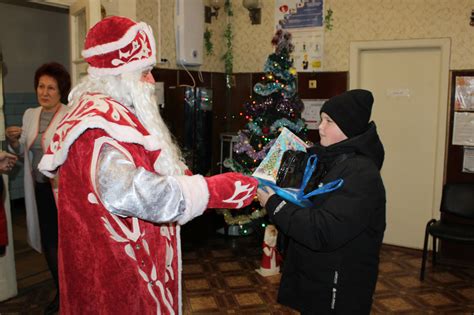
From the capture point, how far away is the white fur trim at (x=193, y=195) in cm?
132

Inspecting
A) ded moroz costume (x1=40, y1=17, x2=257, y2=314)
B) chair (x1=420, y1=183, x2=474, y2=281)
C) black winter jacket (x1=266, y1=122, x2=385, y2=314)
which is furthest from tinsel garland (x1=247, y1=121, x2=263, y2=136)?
ded moroz costume (x1=40, y1=17, x2=257, y2=314)

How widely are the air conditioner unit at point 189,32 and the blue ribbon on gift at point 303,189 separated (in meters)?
3.30

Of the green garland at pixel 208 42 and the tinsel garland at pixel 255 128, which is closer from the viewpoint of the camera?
the tinsel garland at pixel 255 128

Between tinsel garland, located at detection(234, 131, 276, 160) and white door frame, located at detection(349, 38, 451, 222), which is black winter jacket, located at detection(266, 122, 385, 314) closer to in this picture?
tinsel garland, located at detection(234, 131, 276, 160)

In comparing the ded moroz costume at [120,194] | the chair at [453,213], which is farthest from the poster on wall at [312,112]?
the ded moroz costume at [120,194]

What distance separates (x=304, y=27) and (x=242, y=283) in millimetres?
2928

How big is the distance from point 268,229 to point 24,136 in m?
2.15

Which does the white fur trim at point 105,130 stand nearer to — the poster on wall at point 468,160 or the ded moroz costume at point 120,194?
the ded moroz costume at point 120,194

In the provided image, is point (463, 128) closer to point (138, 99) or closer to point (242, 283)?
point (242, 283)

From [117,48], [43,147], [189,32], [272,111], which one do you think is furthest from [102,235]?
[189,32]

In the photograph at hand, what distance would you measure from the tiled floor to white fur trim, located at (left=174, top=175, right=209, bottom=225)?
2.24 m

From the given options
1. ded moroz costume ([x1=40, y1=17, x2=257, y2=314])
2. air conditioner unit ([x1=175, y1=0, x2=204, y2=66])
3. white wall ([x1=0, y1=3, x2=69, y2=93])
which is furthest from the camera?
white wall ([x1=0, y1=3, x2=69, y2=93])

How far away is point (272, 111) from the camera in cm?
449

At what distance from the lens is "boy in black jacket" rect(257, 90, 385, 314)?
1.62 meters
